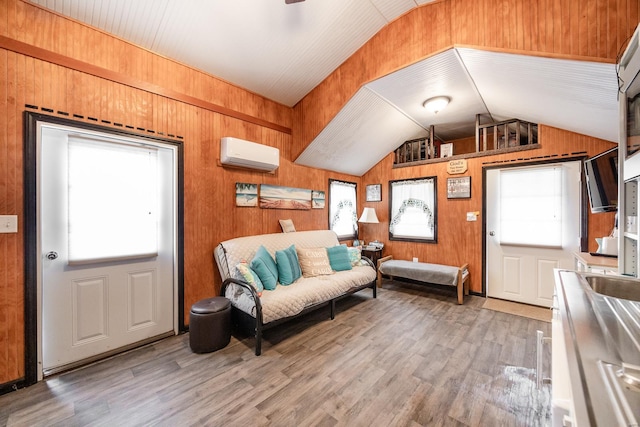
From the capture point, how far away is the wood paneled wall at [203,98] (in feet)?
5.94

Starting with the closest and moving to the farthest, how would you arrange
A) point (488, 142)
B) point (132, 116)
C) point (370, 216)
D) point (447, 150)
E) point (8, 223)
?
point (8, 223) → point (132, 116) → point (488, 142) → point (447, 150) → point (370, 216)

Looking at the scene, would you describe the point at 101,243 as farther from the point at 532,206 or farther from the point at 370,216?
the point at 532,206

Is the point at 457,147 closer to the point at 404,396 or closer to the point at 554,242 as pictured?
the point at 554,242

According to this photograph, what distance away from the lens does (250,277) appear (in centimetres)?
251

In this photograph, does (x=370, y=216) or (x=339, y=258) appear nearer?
(x=339, y=258)

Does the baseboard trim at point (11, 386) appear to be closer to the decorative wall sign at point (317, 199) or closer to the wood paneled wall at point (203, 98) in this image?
the wood paneled wall at point (203, 98)

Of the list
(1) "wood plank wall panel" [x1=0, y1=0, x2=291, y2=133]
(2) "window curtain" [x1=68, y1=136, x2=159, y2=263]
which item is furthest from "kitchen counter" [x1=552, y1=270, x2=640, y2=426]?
(1) "wood plank wall panel" [x1=0, y1=0, x2=291, y2=133]

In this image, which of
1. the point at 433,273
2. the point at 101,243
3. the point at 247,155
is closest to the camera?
the point at 101,243

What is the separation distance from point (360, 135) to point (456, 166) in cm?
167

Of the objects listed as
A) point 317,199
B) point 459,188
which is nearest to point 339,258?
point 317,199

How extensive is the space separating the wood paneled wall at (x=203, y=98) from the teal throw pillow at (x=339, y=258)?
76 cm

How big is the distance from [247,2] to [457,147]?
427 centimetres

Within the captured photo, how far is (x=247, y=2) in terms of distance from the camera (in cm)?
220

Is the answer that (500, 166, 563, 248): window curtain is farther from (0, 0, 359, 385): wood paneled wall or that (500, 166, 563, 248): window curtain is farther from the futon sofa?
(0, 0, 359, 385): wood paneled wall
